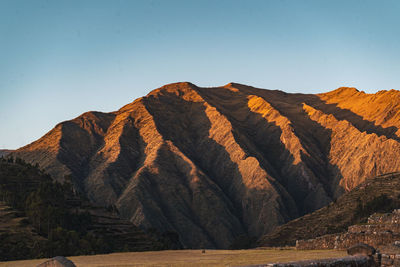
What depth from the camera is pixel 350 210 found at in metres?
91.5

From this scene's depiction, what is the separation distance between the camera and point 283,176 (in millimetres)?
181750

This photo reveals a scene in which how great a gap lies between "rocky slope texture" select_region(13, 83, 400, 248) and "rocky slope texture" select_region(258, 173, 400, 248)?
156 ft

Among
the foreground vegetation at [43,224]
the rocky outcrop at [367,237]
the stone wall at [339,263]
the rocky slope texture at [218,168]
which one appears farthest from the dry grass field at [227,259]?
the rocky slope texture at [218,168]

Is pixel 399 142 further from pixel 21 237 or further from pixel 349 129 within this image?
pixel 21 237

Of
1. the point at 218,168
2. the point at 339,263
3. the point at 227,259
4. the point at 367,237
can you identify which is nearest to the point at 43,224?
the point at 227,259

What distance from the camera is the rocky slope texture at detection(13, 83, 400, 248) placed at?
502ft

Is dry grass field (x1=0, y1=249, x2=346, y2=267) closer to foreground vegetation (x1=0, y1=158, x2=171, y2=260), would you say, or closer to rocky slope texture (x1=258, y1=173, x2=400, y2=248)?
foreground vegetation (x1=0, y1=158, x2=171, y2=260)

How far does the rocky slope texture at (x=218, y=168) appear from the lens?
15300 cm

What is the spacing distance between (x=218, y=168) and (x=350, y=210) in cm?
9556

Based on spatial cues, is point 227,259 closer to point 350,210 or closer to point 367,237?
point 367,237

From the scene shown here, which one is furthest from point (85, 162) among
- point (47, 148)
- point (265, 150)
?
point (265, 150)

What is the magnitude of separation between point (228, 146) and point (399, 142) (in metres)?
61.4

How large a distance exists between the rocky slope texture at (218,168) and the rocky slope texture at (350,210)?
47.6 m

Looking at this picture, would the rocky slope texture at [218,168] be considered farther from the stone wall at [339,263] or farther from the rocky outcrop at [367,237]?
the stone wall at [339,263]
